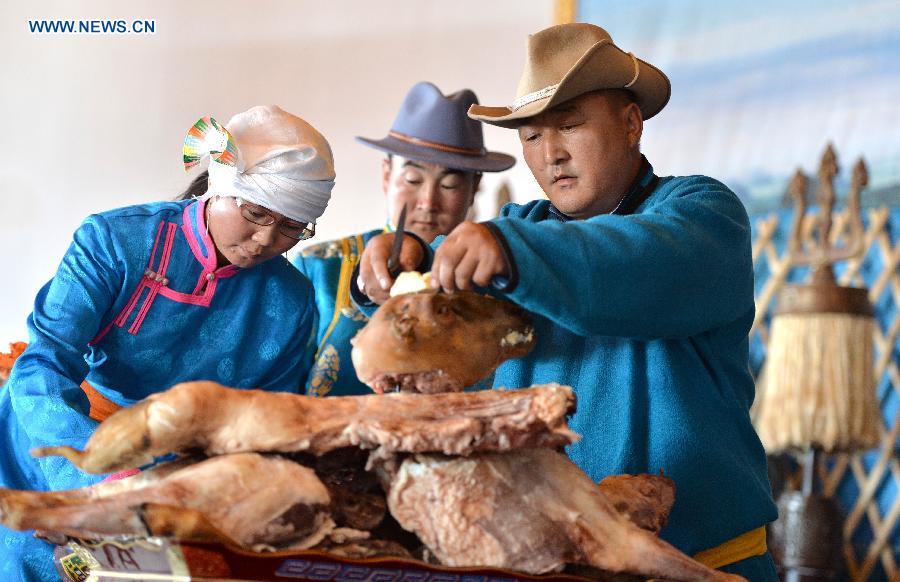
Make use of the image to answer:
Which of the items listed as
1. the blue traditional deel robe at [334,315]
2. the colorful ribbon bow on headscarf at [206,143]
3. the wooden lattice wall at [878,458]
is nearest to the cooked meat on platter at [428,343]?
the colorful ribbon bow on headscarf at [206,143]

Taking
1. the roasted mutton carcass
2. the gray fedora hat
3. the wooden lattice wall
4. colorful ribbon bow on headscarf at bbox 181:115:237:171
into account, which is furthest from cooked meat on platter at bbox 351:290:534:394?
the wooden lattice wall

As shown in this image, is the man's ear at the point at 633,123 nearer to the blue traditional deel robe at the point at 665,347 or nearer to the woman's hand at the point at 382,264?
the blue traditional deel robe at the point at 665,347

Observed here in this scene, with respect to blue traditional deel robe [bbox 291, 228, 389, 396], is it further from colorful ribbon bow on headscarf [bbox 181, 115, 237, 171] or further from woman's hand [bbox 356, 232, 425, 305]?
woman's hand [bbox 356, 232, 425, 305]

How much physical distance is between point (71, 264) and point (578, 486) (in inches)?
37.7

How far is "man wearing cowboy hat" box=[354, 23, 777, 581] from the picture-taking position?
0.91m

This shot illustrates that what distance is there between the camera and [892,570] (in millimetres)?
3129

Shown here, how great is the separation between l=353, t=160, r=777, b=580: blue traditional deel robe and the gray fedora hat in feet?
3.86

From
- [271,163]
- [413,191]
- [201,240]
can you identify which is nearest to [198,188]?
[201,240]

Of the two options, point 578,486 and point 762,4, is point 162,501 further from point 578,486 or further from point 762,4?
point 762,4

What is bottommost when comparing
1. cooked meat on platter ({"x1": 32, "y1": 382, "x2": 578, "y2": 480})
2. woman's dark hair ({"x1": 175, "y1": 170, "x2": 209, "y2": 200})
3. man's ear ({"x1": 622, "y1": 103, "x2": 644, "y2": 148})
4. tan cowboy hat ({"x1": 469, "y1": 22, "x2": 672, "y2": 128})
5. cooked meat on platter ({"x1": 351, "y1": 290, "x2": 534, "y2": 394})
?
cooked meat on platter ({"x1": 32, "y1": 382, "x2": 578, "y2": 480})

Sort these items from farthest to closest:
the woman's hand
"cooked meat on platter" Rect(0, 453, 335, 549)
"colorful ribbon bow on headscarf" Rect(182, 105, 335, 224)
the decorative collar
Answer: the decorative collar → "colorful ribbon bow on headscarf" Rect(182, 105, 335, 224) → the woman's hand → "cooked meat on platter" Rect(0, 453, 335, 549)

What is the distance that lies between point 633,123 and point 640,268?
272mm

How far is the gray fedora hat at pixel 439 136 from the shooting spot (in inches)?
89.3

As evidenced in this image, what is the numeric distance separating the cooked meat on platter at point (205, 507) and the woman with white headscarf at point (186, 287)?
2.46 feet
